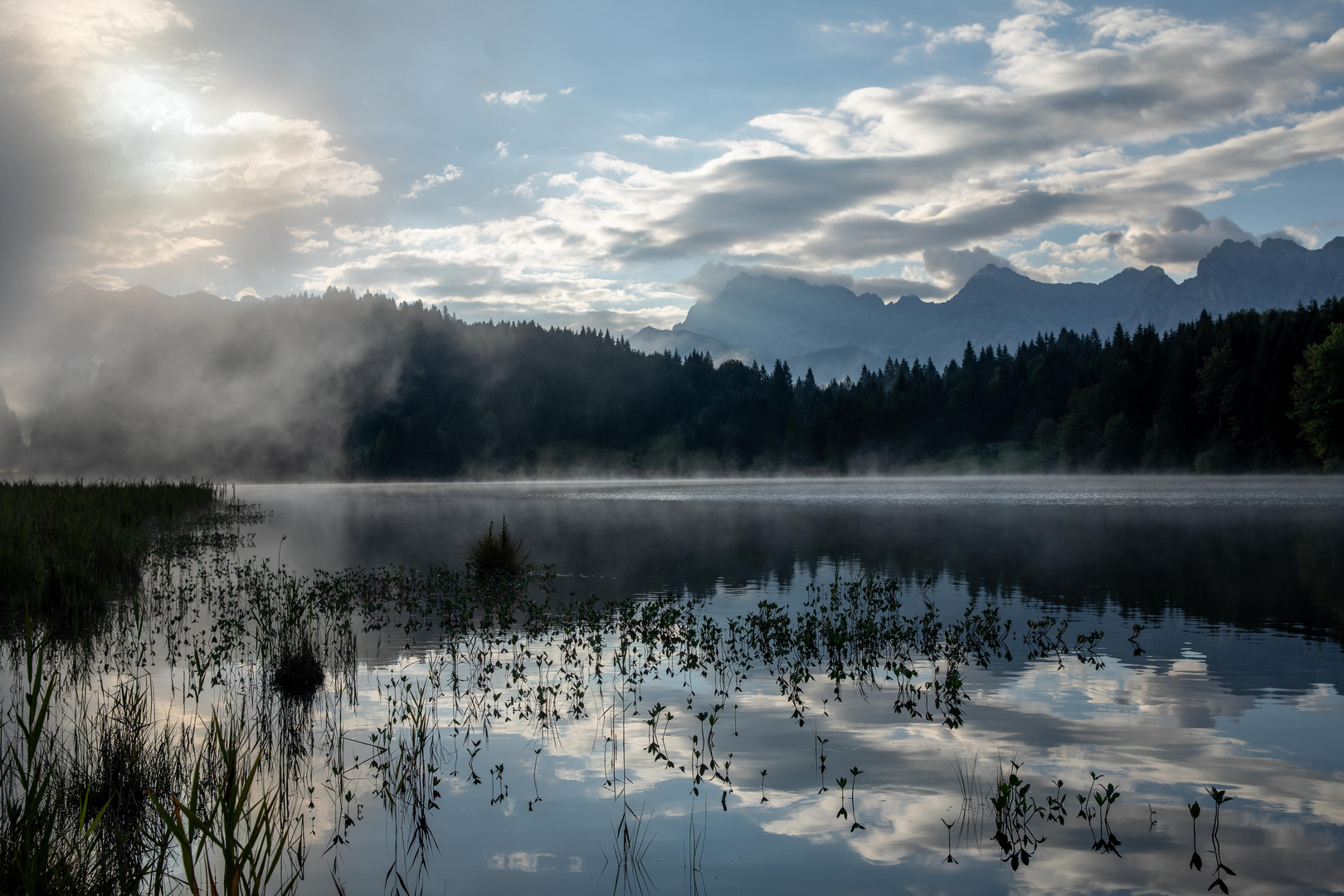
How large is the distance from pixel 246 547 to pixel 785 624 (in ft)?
86.1

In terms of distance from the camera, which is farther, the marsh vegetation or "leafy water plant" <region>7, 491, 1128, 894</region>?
"leafy water plant" <region>7, 491, 1128, 894</region>

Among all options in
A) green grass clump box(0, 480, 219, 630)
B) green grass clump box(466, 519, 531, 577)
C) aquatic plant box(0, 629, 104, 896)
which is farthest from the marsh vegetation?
green grass clump box(466, 519, 531, 577)

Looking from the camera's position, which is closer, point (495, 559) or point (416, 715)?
point (416, 715)

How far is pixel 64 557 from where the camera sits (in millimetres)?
18766

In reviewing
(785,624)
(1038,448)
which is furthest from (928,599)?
(1038,448)

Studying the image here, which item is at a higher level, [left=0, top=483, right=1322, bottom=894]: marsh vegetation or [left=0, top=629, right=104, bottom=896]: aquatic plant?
[left=0, top=629, right=104, bottom=896]: aquatic plant

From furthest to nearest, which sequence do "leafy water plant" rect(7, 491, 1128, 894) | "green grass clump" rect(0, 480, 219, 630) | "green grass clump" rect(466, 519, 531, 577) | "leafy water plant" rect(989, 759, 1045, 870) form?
"green grass clump" rect(466, 519, 531, 577) < "green grass clump" rect(0, 480, 219, 630) < "leafy water plant" rect(7, 491, 1128, 894) < "leafy water plant" rect(989, 759, 1045, 870)

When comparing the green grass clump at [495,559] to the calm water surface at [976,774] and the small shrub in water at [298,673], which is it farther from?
the small shrub in water at [298,673]

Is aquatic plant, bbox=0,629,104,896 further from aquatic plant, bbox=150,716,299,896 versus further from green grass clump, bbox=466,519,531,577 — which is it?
green grass clump, bbox=466,519,531,577

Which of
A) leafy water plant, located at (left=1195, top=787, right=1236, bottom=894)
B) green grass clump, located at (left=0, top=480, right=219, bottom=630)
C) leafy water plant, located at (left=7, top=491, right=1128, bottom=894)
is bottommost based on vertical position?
leafy water plant, located at (left=7, top=491, right=1128, bottom=894)

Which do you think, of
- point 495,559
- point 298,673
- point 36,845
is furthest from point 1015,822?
point 495,559

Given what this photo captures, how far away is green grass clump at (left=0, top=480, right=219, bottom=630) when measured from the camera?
650 inches

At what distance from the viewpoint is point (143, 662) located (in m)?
14.2

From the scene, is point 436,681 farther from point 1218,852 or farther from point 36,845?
point 1218,852
